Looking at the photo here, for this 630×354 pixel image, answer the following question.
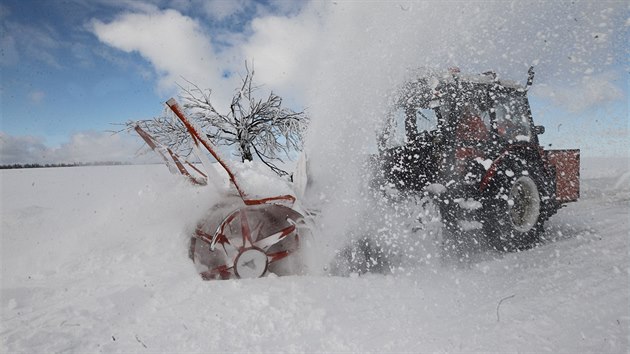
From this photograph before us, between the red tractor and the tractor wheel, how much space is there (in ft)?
0.04

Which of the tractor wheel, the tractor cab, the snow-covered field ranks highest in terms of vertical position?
the tractor cab

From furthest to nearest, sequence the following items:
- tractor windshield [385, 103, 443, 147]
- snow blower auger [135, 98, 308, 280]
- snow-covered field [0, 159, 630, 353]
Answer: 1. tractor windshield [385, 103, 443, 147]
2. snow blower auger [135, 98, 308, 280]
3. snow-covered field [0, 159, 630, 353]

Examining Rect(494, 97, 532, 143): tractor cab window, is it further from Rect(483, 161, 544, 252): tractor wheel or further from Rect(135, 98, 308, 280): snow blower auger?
Rect(135, 98, 308, 280): snow blower auger

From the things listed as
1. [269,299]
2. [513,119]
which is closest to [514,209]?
[513,119]

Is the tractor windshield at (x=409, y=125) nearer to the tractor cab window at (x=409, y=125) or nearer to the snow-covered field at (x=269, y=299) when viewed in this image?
the tractor cab window at (x=409, y=125)

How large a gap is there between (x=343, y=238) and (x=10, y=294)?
2916 millimetres

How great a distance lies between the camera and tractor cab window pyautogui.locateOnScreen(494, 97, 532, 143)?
4.18m

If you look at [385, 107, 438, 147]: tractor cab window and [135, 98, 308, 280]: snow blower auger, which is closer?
[135, 98, 308, 280]: snow blower auger

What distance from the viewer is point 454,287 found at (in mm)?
2818

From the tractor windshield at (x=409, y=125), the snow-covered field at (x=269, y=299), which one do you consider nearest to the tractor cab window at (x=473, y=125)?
the tractor windshield at (x=409, y=125)

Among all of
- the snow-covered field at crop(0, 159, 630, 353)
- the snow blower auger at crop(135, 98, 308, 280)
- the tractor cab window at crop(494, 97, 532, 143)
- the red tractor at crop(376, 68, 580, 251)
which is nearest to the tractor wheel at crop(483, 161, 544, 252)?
the red tractor at crop(376, 68, 580, 251)

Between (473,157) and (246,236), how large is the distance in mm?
2643

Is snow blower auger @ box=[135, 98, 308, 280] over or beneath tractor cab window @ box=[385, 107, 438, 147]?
beneath

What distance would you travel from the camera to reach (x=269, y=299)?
243 centimetres
